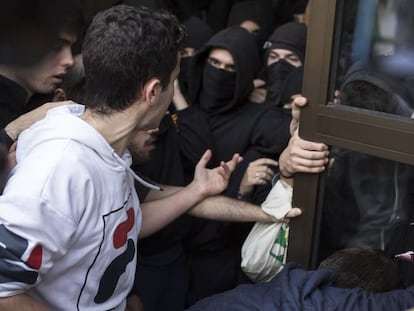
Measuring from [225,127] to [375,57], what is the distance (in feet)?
3.40

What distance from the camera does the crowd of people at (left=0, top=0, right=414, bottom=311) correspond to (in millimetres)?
1134

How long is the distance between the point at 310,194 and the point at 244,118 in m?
0.84

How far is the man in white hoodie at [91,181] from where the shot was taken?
108 centimetres

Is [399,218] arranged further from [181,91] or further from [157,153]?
[181,91]

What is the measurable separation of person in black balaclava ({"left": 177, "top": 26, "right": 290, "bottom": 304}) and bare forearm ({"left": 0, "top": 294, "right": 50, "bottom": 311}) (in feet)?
3.57

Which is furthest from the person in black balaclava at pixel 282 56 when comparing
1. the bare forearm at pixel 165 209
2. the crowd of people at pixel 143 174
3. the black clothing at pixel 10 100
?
the black clothing at pixel 10 100

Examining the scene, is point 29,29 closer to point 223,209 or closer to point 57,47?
point 57,47

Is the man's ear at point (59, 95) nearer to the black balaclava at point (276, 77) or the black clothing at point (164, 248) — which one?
the black clothing at point (164, 248)

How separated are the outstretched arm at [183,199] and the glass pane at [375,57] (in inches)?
20.0

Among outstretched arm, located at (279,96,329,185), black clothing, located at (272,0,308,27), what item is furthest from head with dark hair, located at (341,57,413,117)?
black clothing, located at (272,0,308,27)

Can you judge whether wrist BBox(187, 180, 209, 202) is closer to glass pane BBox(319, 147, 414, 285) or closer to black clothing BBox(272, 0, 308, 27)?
glass pane BBox(319, 147, 414, 285)

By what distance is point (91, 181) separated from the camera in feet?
3.92

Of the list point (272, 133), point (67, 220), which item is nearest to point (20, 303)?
point (67, 220)

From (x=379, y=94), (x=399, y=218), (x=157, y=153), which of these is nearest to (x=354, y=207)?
(x=399, y=218)
